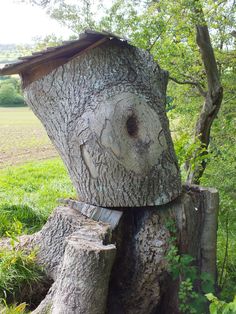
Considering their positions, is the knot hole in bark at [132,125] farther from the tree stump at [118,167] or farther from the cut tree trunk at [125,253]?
the cut tree trunk at [125,253]

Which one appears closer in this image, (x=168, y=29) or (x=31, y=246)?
(x=31, y=246)

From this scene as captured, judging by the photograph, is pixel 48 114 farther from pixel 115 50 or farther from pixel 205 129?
pixel 205 129

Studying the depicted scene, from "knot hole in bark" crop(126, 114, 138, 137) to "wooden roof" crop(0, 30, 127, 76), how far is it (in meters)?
0.66

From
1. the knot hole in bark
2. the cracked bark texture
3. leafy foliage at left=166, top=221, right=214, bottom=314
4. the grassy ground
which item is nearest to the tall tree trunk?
the cracked bark texture

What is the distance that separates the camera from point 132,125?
3197mm

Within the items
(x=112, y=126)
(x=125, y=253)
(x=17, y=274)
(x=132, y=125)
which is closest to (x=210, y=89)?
(x=132, y=125)

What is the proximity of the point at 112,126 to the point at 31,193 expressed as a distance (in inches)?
Answer: 171

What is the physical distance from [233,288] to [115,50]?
2.34 m

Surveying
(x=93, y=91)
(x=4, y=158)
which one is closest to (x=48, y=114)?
(x=93, y=91)

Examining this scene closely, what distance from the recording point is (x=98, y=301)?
8.98 feet

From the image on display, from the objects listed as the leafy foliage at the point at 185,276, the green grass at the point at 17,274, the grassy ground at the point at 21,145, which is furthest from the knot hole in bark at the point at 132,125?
the grassy ground at the point at 21,145

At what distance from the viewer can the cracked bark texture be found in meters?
3.13

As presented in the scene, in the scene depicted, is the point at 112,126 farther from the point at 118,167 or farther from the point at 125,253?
the point at 125,253

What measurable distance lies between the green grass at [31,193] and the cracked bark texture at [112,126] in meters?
1.77
